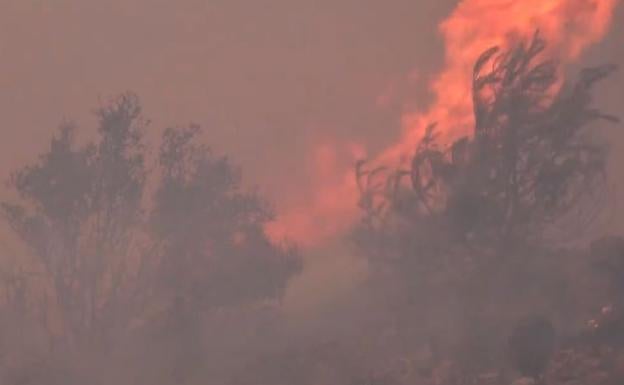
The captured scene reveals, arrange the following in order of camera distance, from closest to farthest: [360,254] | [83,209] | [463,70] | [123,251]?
[83,209]
[123,251]
[360,254]
[463,70]

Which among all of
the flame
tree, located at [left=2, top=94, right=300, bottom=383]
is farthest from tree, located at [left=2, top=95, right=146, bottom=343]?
the flame

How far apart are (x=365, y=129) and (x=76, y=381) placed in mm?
23923

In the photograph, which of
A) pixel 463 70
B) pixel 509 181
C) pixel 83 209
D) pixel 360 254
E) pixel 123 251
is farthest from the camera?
pixel 463 70

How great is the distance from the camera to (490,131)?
52.2 feet

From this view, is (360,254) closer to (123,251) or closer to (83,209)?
(123,251)

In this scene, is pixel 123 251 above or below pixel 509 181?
above

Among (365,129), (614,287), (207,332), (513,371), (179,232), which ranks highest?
(365,129)

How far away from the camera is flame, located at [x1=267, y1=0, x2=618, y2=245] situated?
952 inches

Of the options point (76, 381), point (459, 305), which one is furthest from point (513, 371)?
point (76, 381)

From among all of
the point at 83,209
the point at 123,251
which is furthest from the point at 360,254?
the point at 83,209

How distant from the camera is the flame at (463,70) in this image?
24.2 metres

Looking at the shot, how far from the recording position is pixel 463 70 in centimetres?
3027

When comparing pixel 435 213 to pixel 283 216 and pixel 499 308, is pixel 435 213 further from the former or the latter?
pixel 283 216

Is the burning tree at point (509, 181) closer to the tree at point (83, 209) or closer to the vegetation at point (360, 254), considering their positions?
the vegetation at point (360, 254)
